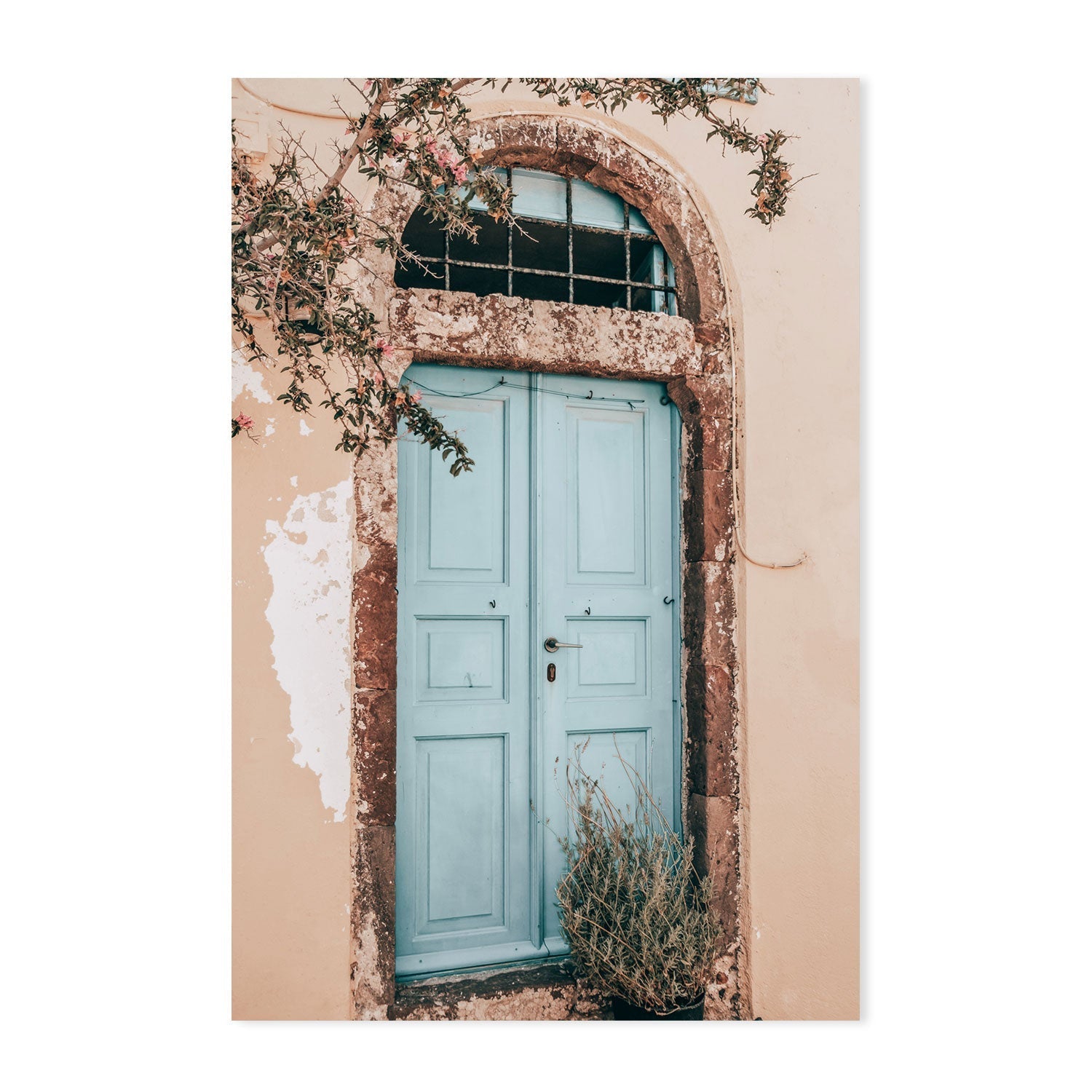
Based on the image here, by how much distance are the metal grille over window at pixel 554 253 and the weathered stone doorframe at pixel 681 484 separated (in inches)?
2.1

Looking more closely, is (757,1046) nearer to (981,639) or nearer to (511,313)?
(981,639)

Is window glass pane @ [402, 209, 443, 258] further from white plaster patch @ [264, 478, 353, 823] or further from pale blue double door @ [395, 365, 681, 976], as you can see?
white plaster patch @ [264, 478, 353, 823]

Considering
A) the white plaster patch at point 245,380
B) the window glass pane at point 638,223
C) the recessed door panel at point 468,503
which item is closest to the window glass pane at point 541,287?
the window glass pane at point 638,223

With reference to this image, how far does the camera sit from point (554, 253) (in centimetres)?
263

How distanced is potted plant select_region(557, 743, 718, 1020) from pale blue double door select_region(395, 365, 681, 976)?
3.6 inches

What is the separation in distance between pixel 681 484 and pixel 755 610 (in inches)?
18.8

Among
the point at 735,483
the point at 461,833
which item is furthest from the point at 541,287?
the point at 461,833

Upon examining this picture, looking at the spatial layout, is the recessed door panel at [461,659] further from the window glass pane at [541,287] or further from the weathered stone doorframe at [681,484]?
the window glass pane at [541,287]

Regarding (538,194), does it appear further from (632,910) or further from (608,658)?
(632,910)

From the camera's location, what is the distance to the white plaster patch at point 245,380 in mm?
2139

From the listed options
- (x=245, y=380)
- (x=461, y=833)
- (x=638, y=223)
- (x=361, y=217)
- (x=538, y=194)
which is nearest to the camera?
(x=245, y=380)

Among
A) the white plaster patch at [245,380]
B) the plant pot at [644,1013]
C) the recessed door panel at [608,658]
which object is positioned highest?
the white plaster patch at [245,380]

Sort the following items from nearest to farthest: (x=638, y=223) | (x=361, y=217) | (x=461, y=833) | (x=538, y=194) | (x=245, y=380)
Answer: (x=245, y=380), (x=361, y=217), (x=461, y=833), (x=538, y=194), (x=638, y=223)

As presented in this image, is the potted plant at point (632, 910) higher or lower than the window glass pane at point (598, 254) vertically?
lower
